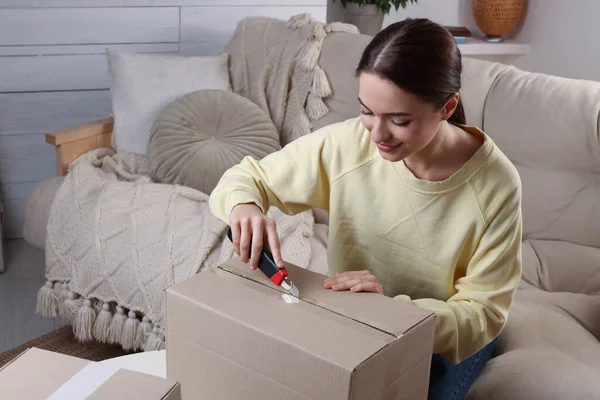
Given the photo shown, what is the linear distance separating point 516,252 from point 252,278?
0.43 metres

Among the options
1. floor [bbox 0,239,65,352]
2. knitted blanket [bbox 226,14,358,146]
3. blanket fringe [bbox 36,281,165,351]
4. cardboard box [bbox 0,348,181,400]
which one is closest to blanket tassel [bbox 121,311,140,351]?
blanket fringe [bbox 36,281,165,351]

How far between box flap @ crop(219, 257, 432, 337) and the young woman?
2 centimetres

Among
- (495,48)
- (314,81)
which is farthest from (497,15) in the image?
(314,81)

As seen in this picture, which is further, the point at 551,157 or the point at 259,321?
the point at 551,157

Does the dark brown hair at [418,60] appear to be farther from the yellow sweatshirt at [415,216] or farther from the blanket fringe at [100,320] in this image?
the blanket fringe at [100,320]

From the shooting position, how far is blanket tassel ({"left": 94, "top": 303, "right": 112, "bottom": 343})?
2014 mm

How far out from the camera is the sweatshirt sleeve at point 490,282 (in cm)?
108

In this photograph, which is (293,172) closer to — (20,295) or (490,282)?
(490,282)

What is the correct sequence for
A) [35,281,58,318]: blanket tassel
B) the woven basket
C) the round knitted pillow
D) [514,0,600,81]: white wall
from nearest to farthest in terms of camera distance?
[35,281,58,318]: blanket tassel < the round knitted pillow < [514,0,600,81]: white wall < the woven basket

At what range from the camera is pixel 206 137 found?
89.0 inches

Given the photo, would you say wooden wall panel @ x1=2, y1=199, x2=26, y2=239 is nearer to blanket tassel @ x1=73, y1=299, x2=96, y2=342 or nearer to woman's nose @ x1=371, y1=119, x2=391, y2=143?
blanket tassel @ x1=73, y1=299, x2=96, y2=342

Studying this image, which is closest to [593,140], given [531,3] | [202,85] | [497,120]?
[497,120]

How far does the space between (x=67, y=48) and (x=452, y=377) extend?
205cm

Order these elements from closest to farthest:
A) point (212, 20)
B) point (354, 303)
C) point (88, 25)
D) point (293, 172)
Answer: point (354, 303) → point (293, 172) → point (88, 25) → point (212, 20)
